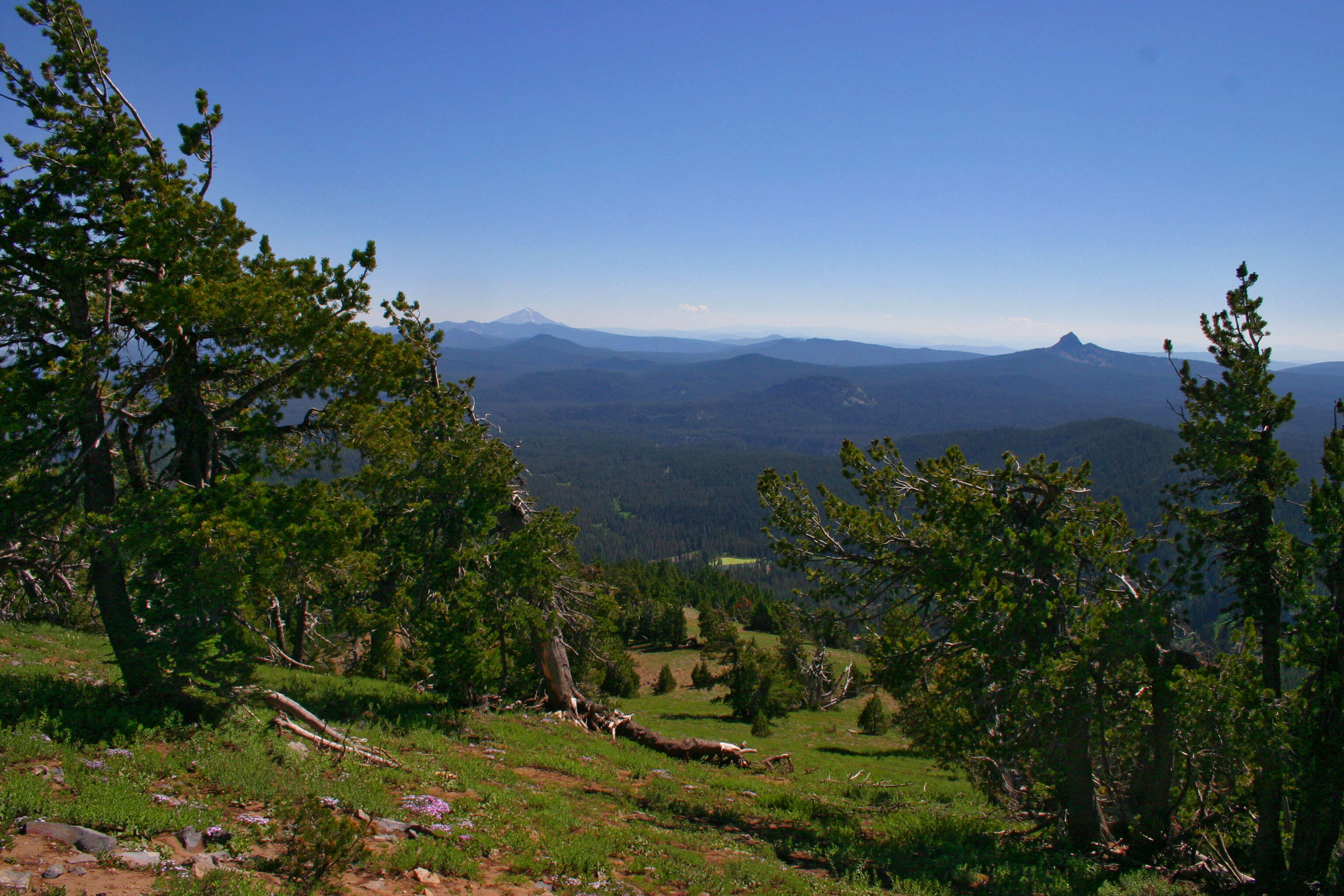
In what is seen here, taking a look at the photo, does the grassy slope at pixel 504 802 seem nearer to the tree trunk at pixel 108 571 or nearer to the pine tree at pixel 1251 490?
the tree trunk at pixel 108 571

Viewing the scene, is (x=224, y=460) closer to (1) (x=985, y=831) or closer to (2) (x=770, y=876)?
(2) (x=770, y=876)

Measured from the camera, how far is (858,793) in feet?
51.0

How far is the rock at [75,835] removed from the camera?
565 cm

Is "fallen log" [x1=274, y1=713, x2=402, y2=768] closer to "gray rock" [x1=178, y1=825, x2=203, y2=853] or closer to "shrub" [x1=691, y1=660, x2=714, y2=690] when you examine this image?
"gray rock" [x1=178, y1=825, x2=203, y2=853]

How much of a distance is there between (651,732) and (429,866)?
11605 mm

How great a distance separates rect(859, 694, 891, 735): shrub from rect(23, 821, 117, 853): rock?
36505 mm

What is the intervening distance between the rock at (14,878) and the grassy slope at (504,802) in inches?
30.4

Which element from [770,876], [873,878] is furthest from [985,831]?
[770,876]

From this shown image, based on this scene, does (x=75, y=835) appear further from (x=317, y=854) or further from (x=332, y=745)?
(x=332, y=745)

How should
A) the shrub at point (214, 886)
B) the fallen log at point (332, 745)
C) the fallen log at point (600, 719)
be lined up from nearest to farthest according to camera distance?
the shrub at point (214, 886) < the fallen log at point (332, 745) < the fallen log at point (600, 719)

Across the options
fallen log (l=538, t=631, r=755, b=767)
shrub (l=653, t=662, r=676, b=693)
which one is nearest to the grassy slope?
fallen log (l=538, t=631, r=755, b=767)

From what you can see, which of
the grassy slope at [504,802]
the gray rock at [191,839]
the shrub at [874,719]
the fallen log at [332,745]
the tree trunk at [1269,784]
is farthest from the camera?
the shrub at [874,719]

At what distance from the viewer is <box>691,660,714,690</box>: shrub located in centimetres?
4812

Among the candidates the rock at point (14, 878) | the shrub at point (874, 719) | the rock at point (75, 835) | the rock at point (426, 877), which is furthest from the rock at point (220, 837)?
the shrub at point (874, 719)
